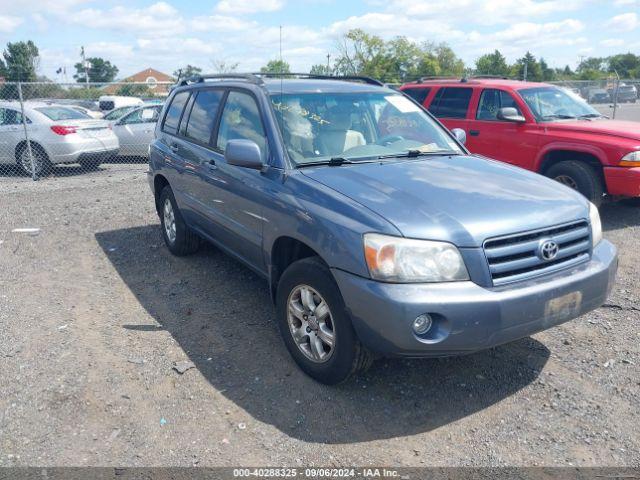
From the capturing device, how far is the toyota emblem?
3.16m

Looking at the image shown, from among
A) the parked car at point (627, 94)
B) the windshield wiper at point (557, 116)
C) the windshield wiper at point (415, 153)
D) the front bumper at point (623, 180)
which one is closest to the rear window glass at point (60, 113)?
the windshield wiper at point (557, 116)

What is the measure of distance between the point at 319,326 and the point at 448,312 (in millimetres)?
869

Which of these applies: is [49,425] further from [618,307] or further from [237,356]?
[618,307]

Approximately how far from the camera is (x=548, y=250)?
10.4 feet

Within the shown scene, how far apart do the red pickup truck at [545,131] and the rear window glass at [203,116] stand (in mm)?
4481

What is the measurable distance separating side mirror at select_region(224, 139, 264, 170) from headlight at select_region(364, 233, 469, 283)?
1.24 m

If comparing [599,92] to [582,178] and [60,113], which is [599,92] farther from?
[60,113]

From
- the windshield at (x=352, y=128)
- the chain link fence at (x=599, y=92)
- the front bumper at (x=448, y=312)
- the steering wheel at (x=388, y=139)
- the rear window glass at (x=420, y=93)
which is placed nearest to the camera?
the front bumper at (x=448, y=312)

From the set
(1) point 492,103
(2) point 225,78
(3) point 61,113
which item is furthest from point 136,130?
(2) point 225,78

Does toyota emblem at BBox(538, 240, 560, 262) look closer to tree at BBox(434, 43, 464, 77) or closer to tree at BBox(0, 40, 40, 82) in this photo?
tree at BBox(0, 40, 40, 82)

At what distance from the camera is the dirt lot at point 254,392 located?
2.97 m

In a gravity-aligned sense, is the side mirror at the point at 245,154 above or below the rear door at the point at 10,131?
above

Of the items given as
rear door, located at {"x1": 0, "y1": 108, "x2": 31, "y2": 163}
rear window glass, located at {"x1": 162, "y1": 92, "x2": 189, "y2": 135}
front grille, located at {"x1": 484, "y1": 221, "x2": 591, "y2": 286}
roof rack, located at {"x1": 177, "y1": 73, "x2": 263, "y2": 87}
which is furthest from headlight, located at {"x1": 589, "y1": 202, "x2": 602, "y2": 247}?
rear door, located at {"x1": 0, "y1": 108, "x2": 31, "y2": 163}

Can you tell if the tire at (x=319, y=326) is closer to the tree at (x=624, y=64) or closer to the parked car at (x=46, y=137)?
the parked car at (x=46, y=137)
